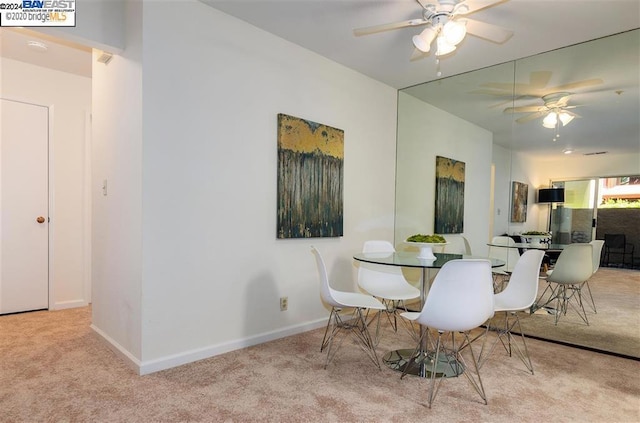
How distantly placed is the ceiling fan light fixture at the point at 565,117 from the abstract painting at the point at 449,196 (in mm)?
1033

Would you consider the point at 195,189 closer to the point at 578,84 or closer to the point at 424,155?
the point at 424,155

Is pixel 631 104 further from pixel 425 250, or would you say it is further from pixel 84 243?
pixel 84 243

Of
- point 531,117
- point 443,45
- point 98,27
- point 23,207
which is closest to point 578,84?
point 531,117

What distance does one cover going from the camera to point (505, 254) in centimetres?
360

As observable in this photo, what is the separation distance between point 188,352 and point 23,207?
270 centimetres

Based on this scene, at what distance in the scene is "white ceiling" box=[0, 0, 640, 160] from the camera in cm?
269

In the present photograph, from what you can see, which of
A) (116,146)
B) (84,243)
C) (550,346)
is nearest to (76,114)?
(84,243)

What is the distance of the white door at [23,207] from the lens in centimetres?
375

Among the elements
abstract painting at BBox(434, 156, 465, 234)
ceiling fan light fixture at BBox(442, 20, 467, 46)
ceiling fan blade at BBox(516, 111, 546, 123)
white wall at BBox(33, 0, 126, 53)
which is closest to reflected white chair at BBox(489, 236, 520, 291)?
abstract painting at BBox(434, 156, 465, 234)

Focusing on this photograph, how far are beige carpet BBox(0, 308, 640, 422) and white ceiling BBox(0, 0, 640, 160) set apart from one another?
1913 mm

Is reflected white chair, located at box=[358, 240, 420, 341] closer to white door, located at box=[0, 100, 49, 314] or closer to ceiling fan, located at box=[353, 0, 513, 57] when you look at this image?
ceiling fan, located at box=[353, 0, 513, 57]

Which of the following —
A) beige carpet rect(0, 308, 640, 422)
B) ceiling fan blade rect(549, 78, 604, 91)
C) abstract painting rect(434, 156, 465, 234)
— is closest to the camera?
beige carpet rect(0, 308, 640, 422)

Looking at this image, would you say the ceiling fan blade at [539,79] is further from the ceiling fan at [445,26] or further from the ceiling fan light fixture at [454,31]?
the ceiling fan light fixture at [454,31]

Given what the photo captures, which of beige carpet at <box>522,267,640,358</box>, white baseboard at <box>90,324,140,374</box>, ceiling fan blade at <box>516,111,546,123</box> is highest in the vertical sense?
ceiling fan blade at <box>516,111,546,123</box>
